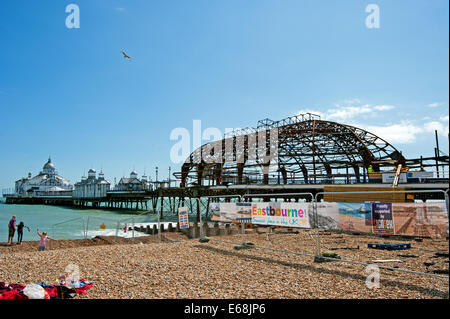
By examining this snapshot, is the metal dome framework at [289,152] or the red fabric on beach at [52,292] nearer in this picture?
the red fabric on beach at [52,292]

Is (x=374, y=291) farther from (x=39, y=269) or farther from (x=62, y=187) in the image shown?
(x=62, y=187)

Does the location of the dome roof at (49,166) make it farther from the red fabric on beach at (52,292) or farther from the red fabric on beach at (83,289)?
the red fabric on beach at (52,292)

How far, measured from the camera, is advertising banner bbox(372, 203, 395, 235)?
7991mm

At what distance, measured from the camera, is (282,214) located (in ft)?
33.6

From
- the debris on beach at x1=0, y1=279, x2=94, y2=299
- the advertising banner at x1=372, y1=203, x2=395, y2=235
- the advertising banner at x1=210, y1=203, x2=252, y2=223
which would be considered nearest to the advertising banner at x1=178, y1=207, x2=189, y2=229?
the advertising banner at x1=210, y1=203, x2=252, y2=223

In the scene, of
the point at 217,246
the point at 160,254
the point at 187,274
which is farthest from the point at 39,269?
the point at 217,246

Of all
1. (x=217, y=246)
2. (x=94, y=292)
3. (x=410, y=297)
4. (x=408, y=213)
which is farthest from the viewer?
(x=217, y=246)

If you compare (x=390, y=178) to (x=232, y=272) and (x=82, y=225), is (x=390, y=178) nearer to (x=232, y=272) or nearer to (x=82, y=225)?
(x=232, y=272)

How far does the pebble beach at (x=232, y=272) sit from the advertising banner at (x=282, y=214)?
1.08 meters

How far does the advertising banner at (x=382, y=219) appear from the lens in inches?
315

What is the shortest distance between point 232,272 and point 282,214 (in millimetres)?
3299

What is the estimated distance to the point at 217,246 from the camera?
39.9 ft

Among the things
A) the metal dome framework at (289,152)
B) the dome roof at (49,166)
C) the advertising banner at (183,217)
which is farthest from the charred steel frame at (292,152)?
the dome roof at (49,166)
